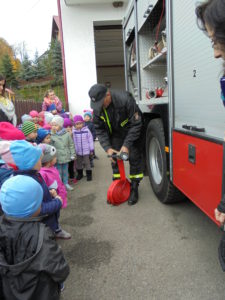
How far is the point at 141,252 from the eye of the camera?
2.41 m

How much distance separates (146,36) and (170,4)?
137 centimetres

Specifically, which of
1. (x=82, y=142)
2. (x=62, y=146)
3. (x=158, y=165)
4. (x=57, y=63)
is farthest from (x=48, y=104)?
(x=57, y=63)

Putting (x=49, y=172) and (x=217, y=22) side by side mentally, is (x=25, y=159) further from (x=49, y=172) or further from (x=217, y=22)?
(x=217, y=22)

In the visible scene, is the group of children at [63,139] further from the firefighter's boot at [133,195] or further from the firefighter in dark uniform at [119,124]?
the firefighter's boot at [133,195]

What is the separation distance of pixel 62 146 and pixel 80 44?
228 inches

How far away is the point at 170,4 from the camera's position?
230 centimetres

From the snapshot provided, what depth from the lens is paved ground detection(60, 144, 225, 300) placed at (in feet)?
6.40

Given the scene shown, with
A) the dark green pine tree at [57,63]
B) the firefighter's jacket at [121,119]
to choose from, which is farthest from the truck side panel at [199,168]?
the dark green pine tree at [57,63]

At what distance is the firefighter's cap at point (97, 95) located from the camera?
3.11m

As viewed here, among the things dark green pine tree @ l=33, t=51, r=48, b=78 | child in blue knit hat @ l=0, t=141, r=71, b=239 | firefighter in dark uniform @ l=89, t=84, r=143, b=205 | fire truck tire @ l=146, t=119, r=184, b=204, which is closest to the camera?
child in blue knit hat @ l=0, t=141, r=71, b=239

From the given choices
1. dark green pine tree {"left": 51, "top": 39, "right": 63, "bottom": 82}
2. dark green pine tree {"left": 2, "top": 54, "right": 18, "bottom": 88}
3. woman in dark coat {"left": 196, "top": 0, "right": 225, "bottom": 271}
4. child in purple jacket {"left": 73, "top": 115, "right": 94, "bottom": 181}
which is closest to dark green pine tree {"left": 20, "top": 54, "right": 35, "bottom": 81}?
dark green pine tree {"left": 2, "top": 54, "right": 18, "bottom": 88}

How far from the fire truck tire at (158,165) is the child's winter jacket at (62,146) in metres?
1.23

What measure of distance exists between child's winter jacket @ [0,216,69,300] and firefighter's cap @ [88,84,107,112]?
6.36 feet

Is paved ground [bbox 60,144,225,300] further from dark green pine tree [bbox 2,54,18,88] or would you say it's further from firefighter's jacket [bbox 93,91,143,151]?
dark green pine tree [bbox 2,54,18,88]
